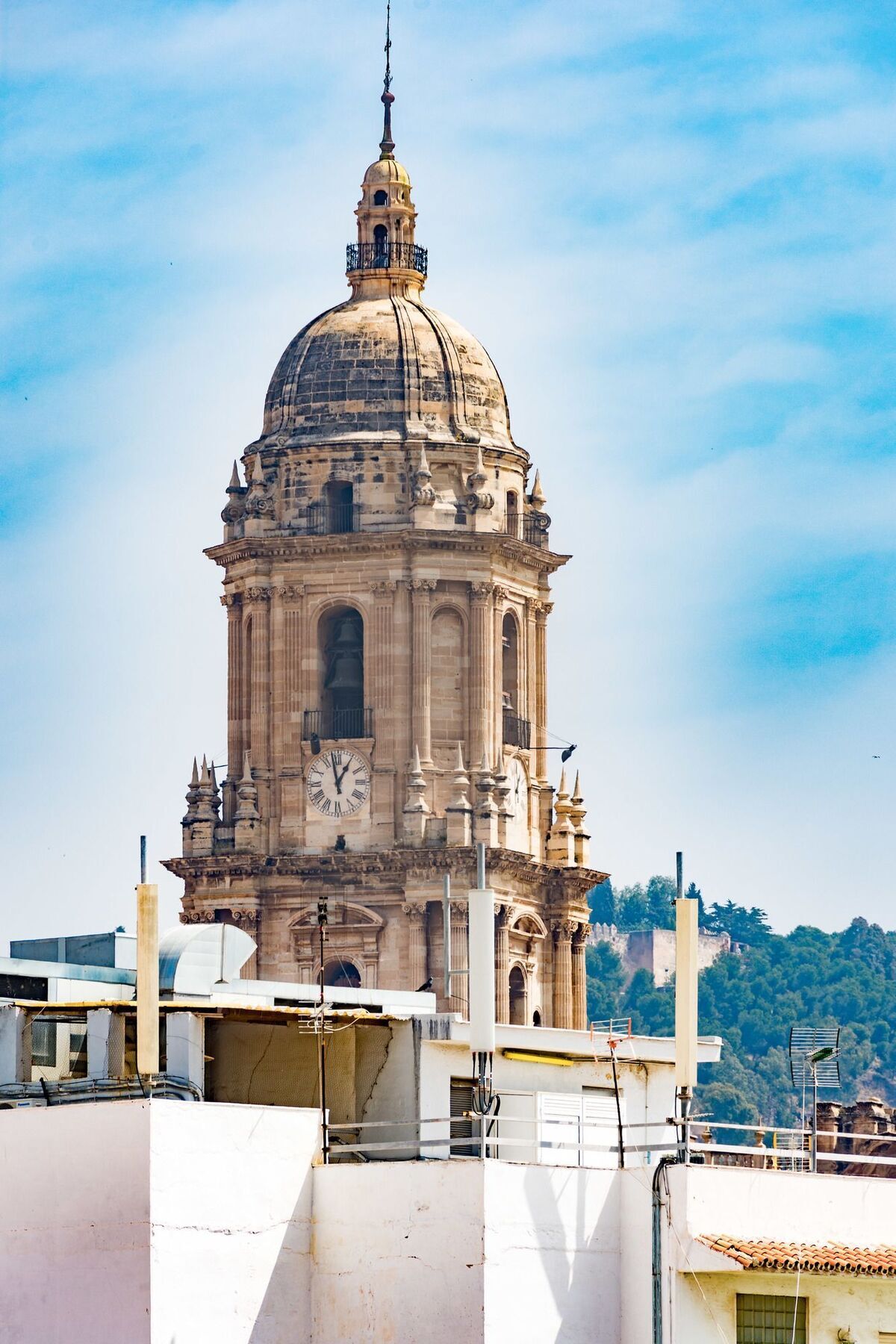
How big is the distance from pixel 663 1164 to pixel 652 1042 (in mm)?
13545

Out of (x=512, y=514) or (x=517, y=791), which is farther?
(x=512, y=514)

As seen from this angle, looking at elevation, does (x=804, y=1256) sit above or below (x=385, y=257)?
below

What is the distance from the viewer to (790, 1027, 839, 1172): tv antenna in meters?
87.4

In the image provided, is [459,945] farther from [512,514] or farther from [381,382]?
[381,382]

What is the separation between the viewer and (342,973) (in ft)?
446

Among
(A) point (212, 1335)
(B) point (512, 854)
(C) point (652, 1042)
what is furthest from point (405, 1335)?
(B) point (512, 854)

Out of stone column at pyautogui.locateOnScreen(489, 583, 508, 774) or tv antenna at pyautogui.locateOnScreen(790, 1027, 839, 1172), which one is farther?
stone column at pyautogui.locateOnScreen(489, 583, 508, 774)

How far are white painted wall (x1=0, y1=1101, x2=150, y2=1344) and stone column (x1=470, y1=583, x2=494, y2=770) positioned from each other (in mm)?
60526

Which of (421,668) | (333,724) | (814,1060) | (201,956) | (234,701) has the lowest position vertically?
(814,1060)

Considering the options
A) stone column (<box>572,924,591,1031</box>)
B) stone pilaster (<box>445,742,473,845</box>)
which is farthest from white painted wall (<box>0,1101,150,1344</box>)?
stone column (<box>572,924,591,1031</box>)

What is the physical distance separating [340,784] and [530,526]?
34.6ft

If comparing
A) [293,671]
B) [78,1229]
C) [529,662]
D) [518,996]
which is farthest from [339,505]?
[78,1229]

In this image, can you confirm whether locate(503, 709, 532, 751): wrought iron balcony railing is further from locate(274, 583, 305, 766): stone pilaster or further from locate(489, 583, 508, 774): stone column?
locate(274, 583, 305, 766): stone pilaster

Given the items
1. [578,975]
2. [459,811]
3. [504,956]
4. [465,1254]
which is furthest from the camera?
[578,975]
